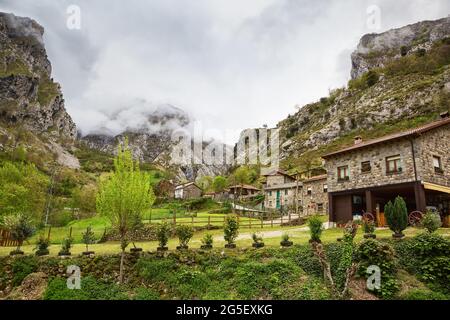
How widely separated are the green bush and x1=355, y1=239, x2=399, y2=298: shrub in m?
11.8

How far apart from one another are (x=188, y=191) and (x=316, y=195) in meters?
45.1

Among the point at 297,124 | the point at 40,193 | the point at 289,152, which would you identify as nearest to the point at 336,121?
the point at 289,152

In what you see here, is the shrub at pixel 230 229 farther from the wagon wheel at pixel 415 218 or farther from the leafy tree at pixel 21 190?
the leafy tree at pixel 21 190

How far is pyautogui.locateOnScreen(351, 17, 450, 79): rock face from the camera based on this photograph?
488ft

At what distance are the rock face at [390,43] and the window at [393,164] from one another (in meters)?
140

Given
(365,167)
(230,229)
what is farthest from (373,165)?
(230,229)

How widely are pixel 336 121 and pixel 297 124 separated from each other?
32.5m

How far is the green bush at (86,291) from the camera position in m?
15.9

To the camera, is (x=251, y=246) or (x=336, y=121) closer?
(x=251, y=246)

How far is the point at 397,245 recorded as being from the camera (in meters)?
17.5

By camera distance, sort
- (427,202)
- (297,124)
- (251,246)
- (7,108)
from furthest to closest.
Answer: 1. (7,108)
2. (297,124)
3. (427,202)
4. (251,246)
